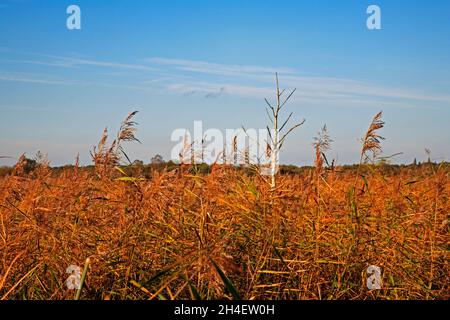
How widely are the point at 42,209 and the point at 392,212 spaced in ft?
11.3

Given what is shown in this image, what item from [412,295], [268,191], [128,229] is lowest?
[412,295]

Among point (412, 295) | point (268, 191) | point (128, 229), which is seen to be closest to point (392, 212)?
point (412, 295)

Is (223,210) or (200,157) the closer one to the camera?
(223,210)

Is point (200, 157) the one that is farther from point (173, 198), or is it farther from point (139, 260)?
point (139, 260)

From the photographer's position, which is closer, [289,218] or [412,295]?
[412,295]

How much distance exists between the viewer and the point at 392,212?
5.36 metres

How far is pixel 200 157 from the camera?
5.26m

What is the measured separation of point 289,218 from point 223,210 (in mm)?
643
